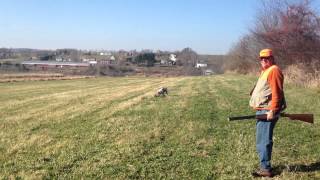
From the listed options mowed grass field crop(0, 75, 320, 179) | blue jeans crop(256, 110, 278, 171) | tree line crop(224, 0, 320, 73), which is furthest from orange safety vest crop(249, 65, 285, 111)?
tree line crop(224, 0, 320, 73)

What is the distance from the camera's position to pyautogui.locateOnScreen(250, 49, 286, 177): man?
878cm

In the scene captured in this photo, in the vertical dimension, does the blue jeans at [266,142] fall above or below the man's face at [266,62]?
below

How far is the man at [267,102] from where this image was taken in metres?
8.78

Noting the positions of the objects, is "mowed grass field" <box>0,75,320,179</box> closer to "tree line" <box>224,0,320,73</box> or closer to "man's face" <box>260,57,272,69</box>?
"man's face" <box>260,57,272,69</box>

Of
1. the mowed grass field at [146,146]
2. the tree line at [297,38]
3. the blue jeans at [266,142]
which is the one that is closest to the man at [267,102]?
the blue jeans at [266,142]

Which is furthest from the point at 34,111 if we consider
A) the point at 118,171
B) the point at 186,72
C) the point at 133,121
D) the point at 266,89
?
the point at 186,72

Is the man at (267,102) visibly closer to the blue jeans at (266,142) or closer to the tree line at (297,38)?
the blue jeans at (266,142)

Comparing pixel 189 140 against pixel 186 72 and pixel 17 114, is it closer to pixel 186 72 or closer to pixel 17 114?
pixel 17 114

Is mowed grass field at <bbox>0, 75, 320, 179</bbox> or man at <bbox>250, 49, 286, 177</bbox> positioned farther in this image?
mowed grass field at <bbox>0, 75, 320, 179</bbox>

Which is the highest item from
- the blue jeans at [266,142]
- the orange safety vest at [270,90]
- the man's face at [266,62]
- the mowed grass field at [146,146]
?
the man's face at [266,62]

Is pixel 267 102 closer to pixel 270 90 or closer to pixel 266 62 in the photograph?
pixel 270 90

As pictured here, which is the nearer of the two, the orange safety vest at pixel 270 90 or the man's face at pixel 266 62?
the orange safety vest at pixel 270 90

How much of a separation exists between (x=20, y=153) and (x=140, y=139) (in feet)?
9.27

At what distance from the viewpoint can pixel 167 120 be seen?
16.5 meters
